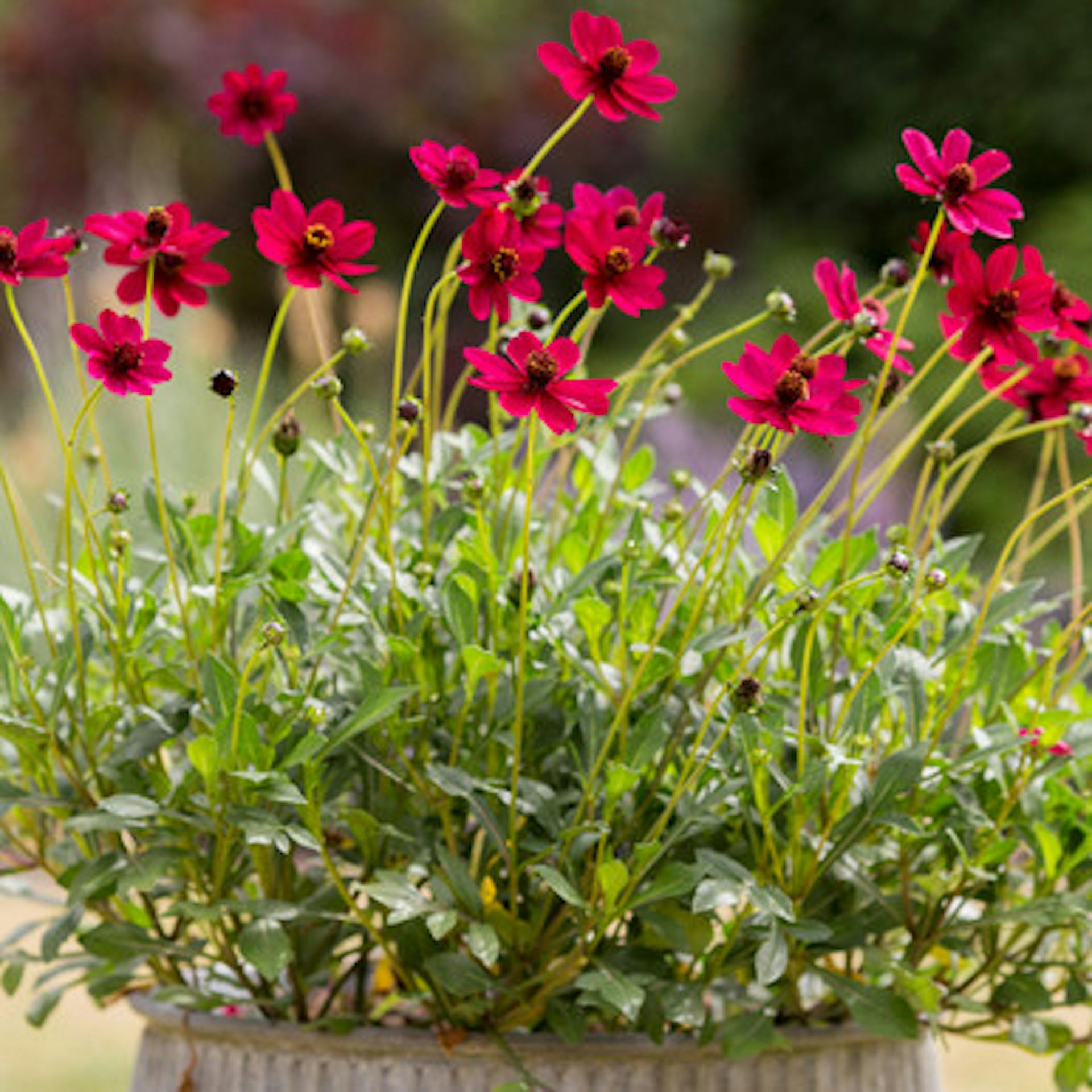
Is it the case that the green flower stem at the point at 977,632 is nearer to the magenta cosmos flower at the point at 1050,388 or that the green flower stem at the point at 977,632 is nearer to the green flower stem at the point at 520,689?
the magenta cosmos flower at the point at 1050,388

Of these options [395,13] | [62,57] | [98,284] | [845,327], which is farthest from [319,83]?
[845,327]

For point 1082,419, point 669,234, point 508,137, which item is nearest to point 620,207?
point 669,234

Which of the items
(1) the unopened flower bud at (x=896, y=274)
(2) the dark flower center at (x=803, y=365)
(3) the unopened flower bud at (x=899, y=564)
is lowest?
(3) the unopened flower bud at (x=899, y=564)

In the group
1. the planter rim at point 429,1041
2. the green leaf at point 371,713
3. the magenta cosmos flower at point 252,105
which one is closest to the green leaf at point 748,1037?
the planter rim at point 429,1041

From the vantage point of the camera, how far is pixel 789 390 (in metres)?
0.72

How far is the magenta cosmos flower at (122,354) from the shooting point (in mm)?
783

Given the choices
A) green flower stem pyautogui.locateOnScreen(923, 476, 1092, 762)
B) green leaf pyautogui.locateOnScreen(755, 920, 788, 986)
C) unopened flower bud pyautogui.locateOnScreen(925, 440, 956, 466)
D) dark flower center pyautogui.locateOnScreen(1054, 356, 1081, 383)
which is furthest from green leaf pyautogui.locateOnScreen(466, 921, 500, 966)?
dark flower center pyautogui.locateOnScreen(1054, 356, 1081, 383)

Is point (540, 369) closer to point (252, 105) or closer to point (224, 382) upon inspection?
point (224, 382)

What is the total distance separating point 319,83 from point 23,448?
5841 mm

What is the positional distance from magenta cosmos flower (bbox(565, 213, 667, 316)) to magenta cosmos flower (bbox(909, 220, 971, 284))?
130mm

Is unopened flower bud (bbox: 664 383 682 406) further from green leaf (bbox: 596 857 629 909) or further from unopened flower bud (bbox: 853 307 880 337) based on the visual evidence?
green leaf (bbox: 596 857 629 909)

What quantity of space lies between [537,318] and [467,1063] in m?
0.43

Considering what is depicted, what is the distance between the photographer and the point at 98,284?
412 centimetres

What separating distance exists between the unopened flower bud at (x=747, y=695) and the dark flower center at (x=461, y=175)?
0.26 meters
